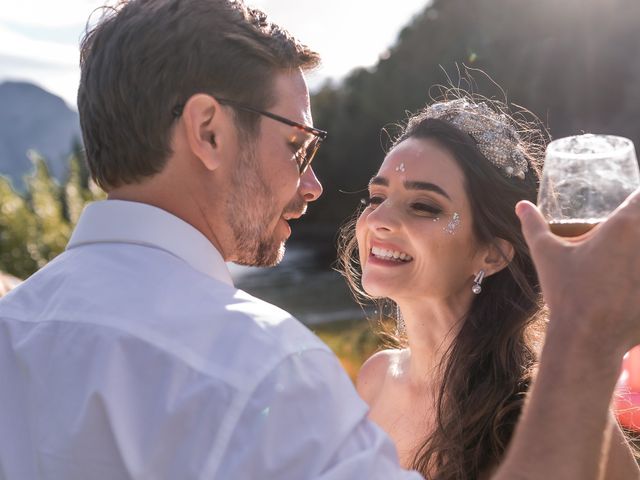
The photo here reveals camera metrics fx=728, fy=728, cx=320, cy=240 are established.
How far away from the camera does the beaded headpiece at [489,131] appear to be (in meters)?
3.39

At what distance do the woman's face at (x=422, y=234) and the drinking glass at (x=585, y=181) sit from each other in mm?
1514

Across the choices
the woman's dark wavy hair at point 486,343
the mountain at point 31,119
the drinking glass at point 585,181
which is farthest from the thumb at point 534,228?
the mountain at point 31,119

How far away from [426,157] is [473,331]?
0.82m

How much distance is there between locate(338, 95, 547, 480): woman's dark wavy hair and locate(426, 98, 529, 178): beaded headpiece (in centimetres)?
4

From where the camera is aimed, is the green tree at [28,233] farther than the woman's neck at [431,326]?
Yes

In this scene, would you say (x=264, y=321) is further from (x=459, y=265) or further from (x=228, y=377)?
(x=459, y=265)

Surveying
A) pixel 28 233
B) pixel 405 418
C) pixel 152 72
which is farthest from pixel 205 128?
pixel 28 233

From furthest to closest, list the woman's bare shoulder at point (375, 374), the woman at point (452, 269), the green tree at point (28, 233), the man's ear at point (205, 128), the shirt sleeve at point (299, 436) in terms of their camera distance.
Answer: the green tree at point (28, 233)
the woman's bare shoulder at point (375, 374)
the woman at point (452, 269)
the man's ear at point (205, 128)
the shirt sleeve at point (299, 436)

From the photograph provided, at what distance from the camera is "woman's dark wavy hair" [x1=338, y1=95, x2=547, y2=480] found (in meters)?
2.96

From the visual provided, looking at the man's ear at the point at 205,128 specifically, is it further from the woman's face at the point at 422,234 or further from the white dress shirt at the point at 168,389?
the woman's face at the point at 422,234

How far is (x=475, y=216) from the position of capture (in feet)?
10.8

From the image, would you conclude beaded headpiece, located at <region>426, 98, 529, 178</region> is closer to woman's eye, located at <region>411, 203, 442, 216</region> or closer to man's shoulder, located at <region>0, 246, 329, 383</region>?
woman's eye, located at <region>411, 203, 442, 216</region>

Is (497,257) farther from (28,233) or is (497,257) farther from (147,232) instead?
(28,233)

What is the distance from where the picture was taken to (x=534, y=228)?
143cm
